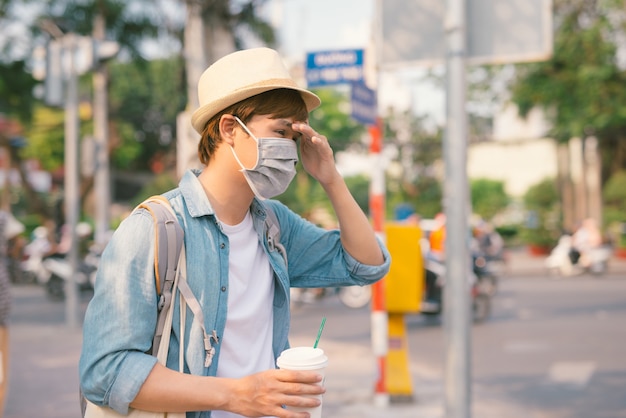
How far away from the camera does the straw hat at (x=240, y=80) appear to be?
5.97ft

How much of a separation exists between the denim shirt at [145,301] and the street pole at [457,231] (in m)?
1.55

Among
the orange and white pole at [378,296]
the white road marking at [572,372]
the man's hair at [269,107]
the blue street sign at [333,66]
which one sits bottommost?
the white road marking at [572,372]

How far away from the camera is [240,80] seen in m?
1.83

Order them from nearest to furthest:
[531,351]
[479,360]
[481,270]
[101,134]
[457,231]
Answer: [457,231], [479,360], [531,351], [481,270], [101,134]

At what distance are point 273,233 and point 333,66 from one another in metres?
3.88

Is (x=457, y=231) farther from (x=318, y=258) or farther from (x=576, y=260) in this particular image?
(x=576, y=260)

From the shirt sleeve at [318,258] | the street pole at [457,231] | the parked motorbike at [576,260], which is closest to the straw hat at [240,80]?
the shirt sleeve at [318,258]

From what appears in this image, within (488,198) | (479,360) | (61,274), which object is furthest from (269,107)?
(488,198)

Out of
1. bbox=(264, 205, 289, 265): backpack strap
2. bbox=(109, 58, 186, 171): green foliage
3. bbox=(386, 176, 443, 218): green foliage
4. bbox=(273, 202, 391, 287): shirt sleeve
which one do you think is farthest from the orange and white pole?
bbox=(386, 176, 443, 218): green foliage

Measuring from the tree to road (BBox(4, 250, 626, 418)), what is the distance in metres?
8.75

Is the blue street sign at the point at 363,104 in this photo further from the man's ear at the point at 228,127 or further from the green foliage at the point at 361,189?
the green foliage at the point at 361,189

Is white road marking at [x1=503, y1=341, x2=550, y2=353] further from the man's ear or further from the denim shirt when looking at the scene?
the man's ear

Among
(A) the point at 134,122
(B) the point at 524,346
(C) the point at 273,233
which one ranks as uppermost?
(A) the point at 134,122

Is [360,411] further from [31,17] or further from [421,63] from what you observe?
[31,17]
